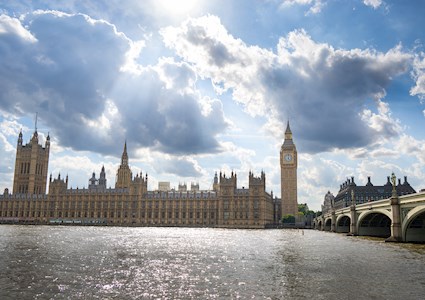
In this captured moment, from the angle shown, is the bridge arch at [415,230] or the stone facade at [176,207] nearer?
the bridge arch at [415,230]

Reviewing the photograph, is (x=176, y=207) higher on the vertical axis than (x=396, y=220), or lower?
higher

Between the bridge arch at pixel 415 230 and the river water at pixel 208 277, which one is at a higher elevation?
the bridge arch at pixel 415 230

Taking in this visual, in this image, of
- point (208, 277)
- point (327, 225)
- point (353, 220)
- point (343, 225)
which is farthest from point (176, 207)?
point (208, 277)

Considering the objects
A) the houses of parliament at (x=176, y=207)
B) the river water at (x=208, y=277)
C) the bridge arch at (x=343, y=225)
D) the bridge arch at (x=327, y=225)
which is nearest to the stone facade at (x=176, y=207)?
the houses of parliament at (x=176, y=207)

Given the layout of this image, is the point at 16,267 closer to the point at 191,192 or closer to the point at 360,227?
the point at 360,227

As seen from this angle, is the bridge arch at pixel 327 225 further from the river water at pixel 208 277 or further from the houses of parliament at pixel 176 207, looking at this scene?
the river water at pixel 208 277

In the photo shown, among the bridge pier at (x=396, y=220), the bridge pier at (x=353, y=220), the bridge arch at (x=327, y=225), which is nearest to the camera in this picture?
the bridge pier at (x=396, y=220)

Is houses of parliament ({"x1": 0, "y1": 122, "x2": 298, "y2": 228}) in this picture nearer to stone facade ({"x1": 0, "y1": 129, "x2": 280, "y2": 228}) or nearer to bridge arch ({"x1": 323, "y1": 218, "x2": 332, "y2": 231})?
stone facade ({"x1": 0, "y1": 129, "x2": 280, "y2": 228})

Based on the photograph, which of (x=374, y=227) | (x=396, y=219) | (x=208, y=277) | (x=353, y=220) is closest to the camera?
(x=208, y=277)

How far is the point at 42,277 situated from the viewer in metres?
26.4

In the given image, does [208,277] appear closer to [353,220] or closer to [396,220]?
[396,220]

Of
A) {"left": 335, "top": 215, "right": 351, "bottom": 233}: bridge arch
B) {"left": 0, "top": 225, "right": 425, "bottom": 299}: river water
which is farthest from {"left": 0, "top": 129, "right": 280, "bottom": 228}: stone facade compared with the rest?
{"left": 0, "top": 225, "right": 425, "bottom": 299}: river water

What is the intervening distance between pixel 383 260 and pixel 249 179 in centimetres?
14175

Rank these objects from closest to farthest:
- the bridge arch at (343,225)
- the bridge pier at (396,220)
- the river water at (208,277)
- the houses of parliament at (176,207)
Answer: the river water at (208,277)
the bridge pier at (396,220)
the bridge arch at (343,225)
the houses of parliament at (176,207)
